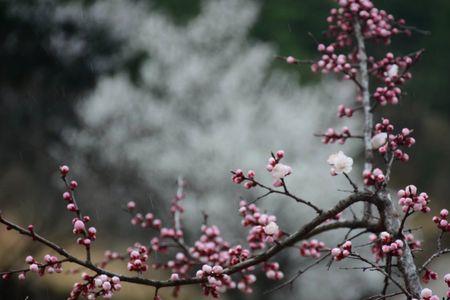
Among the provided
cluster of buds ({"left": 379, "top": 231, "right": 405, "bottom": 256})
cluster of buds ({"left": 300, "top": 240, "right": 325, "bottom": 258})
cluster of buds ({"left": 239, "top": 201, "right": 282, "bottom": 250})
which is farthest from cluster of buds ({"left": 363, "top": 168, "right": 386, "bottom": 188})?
cluster of buds ({"left": 300, "top": 240, "right": 325, "bottom": 258})

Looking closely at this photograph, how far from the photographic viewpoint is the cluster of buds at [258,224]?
140 centimetres

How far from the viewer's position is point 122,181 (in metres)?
7.28

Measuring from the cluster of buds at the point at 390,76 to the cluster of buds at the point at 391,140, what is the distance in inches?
10.6

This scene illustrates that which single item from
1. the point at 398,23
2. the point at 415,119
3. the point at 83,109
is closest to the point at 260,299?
the point at 83,109

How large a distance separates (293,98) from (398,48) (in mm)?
2963

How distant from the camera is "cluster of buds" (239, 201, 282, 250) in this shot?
1403 millimetres

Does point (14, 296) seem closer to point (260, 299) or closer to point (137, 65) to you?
point (260, 299)

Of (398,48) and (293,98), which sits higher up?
(398,48)

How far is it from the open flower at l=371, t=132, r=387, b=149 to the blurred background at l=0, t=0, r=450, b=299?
4996 mm

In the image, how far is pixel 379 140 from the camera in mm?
1657

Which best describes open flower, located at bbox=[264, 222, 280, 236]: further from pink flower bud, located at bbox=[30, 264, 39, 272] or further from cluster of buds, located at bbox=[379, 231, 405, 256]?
pink flower bud, located at bbox=[30, 264, 39, 272]

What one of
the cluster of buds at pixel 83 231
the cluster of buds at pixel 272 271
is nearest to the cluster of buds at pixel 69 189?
the cluster of buds at pixel 83 231

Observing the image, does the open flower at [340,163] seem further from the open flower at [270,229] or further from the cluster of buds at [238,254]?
the cluster of buds at [238,254]

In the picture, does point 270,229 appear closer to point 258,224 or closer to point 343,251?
point 343,251
